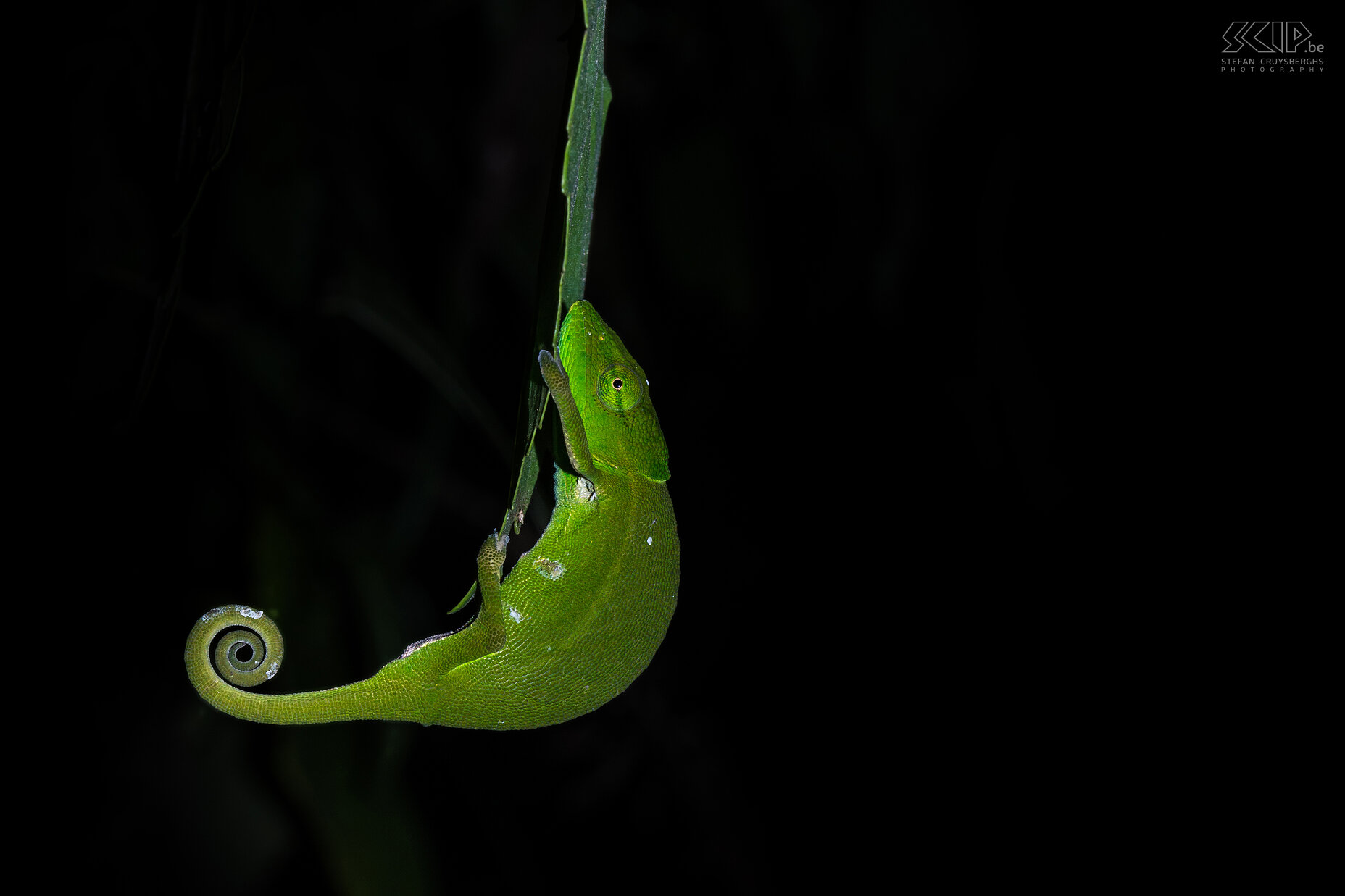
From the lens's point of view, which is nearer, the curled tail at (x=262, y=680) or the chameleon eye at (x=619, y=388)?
the curled tail at (x=262, y=680)

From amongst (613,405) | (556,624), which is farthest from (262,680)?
(613,405)

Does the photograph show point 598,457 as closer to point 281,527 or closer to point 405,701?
point 405,701

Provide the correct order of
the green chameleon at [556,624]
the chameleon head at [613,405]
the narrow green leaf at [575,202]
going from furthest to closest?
the chameleon head at [613,405] < the green chameleon at [556,624] < the narrow green leaf at [575,202]

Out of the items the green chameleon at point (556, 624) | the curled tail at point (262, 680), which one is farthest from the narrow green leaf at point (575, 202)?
the curled tail at point (262, 680)

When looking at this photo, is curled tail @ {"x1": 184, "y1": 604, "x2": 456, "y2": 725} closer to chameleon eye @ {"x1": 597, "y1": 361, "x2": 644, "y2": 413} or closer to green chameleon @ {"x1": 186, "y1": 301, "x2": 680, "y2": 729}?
green chameleon @ {"x1": 186, "y1": 301, "x2": 680, "y2": 729}

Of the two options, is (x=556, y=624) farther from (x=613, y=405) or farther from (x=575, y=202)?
(x=575, y=202)

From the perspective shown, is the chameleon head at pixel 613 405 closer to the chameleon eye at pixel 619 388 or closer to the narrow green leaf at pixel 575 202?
the chameleon eye at pixel 619 388

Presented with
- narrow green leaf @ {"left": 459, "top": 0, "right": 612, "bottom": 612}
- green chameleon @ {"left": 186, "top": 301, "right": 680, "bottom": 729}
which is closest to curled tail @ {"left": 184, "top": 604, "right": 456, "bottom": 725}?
green chameleon @ {"left": 186, "top": 301, "right": 680, "bottom": 729}

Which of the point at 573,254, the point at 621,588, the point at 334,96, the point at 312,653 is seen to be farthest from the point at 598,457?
the point at 334,96

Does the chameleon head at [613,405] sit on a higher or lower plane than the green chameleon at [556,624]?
higher
